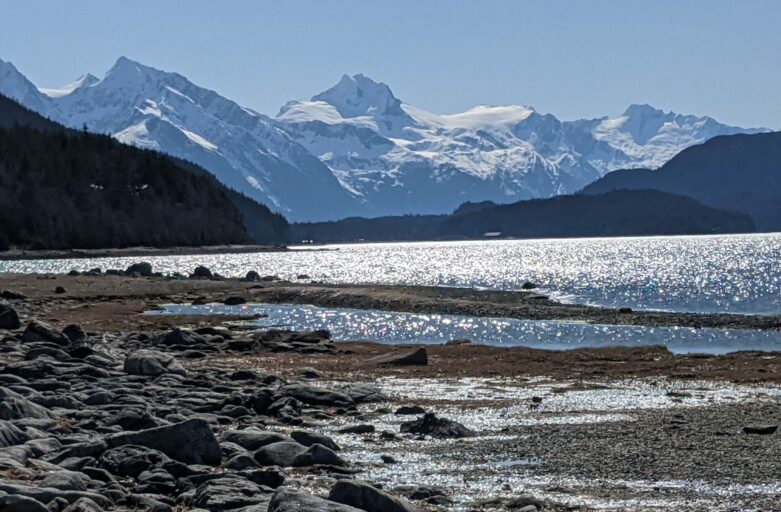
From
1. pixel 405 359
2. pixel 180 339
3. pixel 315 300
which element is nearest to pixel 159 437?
pixel 405 359

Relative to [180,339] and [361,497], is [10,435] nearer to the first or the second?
[361,497]

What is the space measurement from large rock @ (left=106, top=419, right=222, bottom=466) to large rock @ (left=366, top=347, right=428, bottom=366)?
24.7 meters

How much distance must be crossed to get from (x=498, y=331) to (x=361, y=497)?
175 ft

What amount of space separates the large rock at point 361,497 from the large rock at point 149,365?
64.8 feet

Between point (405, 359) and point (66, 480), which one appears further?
point (405, 359)

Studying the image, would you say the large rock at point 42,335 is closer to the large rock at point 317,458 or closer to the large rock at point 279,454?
the large rock at point 279,454

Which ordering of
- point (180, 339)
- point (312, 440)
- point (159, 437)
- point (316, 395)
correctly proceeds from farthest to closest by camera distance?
point (180, 339), point (316, 395), point (312, 440), point (159, 437)

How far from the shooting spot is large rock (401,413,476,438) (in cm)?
2698

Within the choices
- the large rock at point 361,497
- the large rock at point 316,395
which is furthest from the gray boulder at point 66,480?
the large rock at point 316,395

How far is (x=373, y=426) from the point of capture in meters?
28.1

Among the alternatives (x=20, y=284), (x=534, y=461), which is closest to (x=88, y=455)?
(x=534, y=461)

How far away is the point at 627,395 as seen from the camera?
36.1 metres

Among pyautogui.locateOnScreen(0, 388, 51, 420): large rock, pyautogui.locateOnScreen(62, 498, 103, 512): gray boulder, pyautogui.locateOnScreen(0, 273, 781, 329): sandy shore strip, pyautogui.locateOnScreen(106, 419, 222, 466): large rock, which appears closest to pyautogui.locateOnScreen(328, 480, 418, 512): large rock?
pyautogui.locateOnScreen(62, 498, 103, 512): gray boulder

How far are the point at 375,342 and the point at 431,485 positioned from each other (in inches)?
1544
